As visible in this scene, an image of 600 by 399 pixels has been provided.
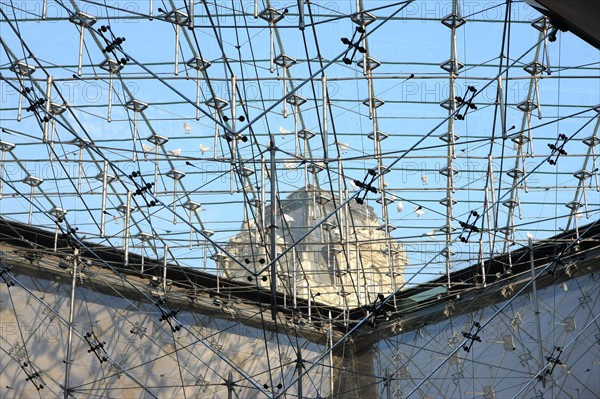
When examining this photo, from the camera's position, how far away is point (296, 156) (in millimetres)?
15844

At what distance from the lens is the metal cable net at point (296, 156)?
16.5 m

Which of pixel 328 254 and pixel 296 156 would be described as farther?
pixel 328 254

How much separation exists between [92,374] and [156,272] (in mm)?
1962

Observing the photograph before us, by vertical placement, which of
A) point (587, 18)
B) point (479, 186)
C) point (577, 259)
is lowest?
point (587, 18)

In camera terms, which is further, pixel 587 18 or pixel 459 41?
pixel 459 41

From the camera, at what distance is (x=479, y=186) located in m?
18.7

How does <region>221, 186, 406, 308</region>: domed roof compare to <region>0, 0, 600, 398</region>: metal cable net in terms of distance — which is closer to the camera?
<region>0, 0, 600, 398</region>: metal cable net

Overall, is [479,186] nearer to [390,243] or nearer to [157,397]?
[390,243]

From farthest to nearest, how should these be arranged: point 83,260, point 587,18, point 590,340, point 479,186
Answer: point 479,186 → point 83,260 → point 590,340 → point 587,18

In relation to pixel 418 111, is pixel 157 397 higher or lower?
lower

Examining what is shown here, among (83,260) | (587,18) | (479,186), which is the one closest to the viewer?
(587,18)

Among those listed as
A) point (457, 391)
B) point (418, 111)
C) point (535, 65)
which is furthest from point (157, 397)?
point (535, 65)

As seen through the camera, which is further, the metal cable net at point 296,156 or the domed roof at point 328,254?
the domed roof at point 328,254

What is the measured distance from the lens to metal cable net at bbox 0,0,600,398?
1650 centimetres
